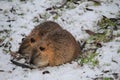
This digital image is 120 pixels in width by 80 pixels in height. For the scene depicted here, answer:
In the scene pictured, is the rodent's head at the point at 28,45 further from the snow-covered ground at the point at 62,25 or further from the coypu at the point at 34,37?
the snow-covered ground at the point at 62,25

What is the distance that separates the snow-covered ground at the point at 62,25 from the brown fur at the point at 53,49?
0.51 ft

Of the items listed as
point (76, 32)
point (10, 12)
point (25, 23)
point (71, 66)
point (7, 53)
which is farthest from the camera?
point (10, 12)

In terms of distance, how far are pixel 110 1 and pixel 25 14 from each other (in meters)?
2.41

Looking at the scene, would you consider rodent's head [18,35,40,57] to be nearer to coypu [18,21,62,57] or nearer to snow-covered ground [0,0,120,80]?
coypu [18,21,62,57]

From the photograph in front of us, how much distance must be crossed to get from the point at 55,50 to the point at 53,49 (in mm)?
52

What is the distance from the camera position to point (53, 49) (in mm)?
6512

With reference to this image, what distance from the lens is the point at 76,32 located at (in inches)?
302

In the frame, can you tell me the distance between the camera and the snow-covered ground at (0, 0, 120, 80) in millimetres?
6141

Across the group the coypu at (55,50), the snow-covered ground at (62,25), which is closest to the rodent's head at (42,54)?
the coypu at (55,50)

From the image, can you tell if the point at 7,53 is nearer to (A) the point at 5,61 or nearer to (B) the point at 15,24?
(A) the point at 5,61

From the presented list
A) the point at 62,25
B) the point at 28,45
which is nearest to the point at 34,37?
the point at 28,45

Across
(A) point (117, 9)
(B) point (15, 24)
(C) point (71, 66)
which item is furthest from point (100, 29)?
(B) point (15, 24)

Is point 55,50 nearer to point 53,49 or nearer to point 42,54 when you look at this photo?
point 53,49

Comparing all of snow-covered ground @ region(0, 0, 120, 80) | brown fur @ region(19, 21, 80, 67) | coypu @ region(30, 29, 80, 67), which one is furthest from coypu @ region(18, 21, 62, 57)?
snow-covered ground @ region(0, 0, 120, 80)
